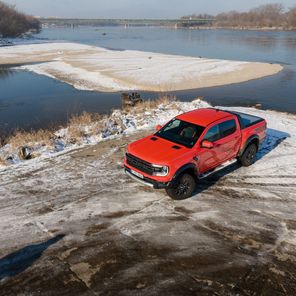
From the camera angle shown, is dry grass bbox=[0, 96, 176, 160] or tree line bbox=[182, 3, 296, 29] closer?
dry grass bbox=[0, 96, 176, 160]

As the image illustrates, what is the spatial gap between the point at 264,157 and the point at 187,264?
7.17 meters

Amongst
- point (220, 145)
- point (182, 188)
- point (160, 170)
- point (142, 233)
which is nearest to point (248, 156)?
point (220, 145)

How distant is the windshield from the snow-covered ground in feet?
5.28

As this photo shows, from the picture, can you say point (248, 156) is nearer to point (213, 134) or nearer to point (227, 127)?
point (227, 127)

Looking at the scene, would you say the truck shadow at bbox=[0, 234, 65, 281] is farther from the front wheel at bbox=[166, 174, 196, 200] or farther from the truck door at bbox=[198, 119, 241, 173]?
the truck door at bbox=[198, 119, 241, 173]

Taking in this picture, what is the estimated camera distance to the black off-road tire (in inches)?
448

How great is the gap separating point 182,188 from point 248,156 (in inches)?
137

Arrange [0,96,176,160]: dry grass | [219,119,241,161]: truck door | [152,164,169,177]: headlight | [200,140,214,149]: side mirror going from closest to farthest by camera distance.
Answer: [152,164,169,177]: headlight
[200,140,214,149]: side mirror
[219,119,241,161]: truck door
[0,96,176,160]: dry grass

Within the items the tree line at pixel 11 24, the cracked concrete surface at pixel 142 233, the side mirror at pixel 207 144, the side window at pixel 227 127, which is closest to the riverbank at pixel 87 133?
the cracked concrete surface at pixel 142 233

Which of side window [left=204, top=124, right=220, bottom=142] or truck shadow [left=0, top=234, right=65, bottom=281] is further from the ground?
side window [left=204, top=124, right=220, bottom=142]

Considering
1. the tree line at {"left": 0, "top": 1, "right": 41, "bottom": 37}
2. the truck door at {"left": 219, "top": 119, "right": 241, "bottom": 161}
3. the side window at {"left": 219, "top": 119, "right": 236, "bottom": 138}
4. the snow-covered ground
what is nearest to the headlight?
the snow-covered ground

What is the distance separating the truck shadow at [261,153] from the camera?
1047 cm

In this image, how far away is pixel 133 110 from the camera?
19.5 m

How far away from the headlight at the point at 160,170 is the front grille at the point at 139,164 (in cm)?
9
